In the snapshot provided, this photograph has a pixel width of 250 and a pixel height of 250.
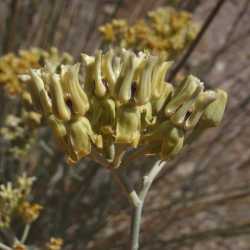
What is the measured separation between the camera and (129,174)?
16.3 ft

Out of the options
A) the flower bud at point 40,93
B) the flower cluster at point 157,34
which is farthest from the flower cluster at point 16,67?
the flower bud at point 40,93

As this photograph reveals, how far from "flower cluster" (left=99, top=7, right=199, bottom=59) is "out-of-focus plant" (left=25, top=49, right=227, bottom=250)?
1130mm

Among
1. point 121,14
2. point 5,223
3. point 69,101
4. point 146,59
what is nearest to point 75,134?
A: point 69,101

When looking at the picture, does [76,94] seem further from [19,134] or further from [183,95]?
[19,134]

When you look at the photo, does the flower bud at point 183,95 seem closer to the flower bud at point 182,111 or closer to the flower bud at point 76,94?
the flower bud at point 182,111

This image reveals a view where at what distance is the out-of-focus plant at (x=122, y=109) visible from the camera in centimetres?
197

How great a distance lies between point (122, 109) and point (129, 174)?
3037mm

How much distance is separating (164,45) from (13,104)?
5.46 feet

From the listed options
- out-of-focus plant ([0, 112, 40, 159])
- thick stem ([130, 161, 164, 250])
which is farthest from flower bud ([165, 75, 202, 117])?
out-of-focus plant ([0, 112, 40, 159])

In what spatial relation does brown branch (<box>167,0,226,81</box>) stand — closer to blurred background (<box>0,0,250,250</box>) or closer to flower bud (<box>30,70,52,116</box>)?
blurred background (<box>0,0,250,250</box>)

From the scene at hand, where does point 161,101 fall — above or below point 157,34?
below

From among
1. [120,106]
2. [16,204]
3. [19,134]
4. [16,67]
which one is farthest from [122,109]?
[16,67]

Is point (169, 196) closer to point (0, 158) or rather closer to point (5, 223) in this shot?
point (0, 158)

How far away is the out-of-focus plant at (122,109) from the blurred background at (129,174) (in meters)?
1.18
